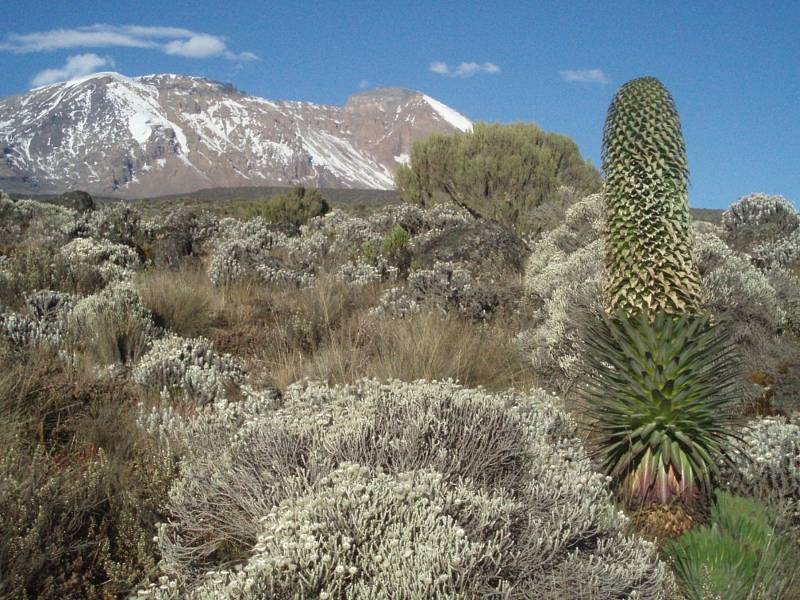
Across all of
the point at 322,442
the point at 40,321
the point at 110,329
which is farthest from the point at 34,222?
the point at 322,442

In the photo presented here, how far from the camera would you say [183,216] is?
1623 cm

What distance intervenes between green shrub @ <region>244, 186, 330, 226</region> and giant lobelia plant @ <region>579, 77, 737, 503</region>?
18510 mm

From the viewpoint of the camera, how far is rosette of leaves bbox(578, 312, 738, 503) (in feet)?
12.3

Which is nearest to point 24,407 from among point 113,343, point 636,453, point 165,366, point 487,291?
point 165,366

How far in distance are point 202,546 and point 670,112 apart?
3.21 m

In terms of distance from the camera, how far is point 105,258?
11641 mm

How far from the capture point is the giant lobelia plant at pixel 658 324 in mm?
3762

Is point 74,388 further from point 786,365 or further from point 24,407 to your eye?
point 786,365

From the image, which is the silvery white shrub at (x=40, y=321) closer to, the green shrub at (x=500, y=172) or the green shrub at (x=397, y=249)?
the green shrub at (x=397, y=249)

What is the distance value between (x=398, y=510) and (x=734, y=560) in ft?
5.01

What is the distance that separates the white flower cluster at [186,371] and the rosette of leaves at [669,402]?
324 centimetres

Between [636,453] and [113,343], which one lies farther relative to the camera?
[113,343]

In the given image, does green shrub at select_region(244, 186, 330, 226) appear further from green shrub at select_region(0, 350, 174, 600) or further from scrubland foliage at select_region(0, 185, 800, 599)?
green shrub at select_region(0, 350, 174, 600)

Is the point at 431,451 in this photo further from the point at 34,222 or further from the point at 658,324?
the point at 34,222
